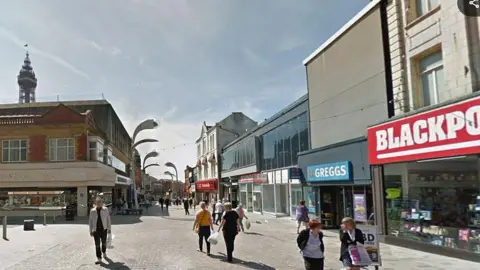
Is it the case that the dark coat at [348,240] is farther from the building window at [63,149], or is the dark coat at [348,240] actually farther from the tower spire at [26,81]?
the tower spire at [26,81]

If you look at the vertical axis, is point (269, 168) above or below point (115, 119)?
below

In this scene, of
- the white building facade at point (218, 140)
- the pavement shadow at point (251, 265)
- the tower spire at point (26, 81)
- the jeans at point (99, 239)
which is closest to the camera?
the pavement shadow at point (251, 265)

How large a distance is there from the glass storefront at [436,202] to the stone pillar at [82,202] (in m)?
25.6

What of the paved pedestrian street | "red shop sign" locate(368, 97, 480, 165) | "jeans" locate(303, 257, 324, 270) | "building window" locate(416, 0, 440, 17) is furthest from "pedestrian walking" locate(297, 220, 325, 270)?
"building window" locate(416, 0, 440, 17)

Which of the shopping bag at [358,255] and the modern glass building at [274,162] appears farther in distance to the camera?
the modern glass building at [274,162]

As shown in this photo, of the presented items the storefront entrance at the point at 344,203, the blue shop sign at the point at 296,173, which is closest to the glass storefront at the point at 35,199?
the blue shop sign at the point at 296,173

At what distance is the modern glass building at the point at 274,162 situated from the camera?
26.3 m

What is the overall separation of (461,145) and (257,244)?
767cm

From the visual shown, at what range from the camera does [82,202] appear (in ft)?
112

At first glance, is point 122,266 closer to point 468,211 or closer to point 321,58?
point 468,211

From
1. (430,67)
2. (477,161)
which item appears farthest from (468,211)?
(430,67)

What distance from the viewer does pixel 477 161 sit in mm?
11250

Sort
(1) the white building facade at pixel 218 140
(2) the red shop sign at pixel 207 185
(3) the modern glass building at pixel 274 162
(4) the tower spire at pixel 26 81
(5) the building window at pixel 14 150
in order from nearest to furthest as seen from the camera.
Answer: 1. (3) the modern glass building at pixel 274 162
2. (5) the building window at pixel 14 150
3. (1) the white building facade at pixel 218 140
4. (2) the red shop sign at pixel 207 185
5. (4) the tower spire at pixel 26 81

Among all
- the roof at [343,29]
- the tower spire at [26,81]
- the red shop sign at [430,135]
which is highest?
the tower spire at [26,81]
